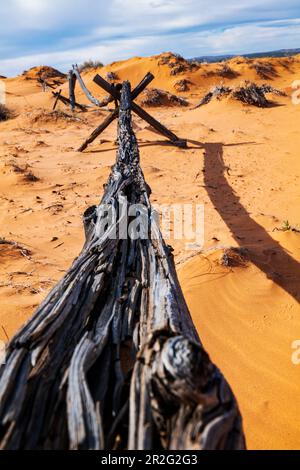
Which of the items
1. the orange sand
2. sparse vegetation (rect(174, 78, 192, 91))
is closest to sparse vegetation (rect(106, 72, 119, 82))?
sparse vegetation (rect(174, 78, 192, 91))

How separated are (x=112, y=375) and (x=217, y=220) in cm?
402

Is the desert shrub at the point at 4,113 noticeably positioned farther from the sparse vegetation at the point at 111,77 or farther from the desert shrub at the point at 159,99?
the sparse vegetation at the point at 111,77

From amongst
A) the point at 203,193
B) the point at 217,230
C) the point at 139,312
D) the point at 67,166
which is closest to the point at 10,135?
the point at 67,166

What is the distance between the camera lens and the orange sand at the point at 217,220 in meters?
2.68

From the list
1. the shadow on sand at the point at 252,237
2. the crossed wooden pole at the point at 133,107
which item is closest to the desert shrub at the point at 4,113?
the crossed wooden pole at the point at 133,107

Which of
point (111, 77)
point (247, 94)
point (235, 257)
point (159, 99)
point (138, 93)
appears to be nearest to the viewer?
point (235, 257)

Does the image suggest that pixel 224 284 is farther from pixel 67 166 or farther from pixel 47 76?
pixel 47 76

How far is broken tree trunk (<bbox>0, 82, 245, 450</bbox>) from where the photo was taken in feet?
3.42

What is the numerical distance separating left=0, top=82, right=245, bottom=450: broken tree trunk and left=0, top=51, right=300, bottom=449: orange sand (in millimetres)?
1197

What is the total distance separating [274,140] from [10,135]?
758 cm

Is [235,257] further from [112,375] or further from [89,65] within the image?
[89,65]

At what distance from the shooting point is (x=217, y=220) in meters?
5.15

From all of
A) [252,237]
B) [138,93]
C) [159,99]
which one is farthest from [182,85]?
[252,237]

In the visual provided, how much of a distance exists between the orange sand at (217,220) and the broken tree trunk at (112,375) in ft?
3.93
